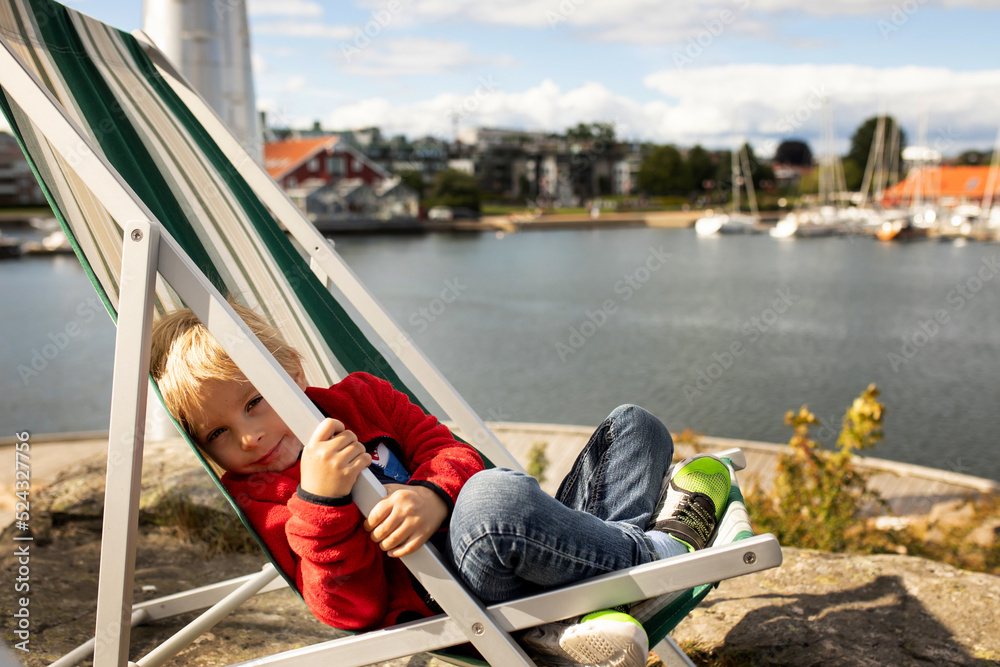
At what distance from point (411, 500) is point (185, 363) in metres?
0.60

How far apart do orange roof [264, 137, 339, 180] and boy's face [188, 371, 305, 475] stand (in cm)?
4400

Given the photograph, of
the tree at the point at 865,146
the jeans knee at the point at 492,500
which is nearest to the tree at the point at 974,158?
the tree at the point at 865,146

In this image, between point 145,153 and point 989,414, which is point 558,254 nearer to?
point 989,414

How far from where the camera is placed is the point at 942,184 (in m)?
55.4

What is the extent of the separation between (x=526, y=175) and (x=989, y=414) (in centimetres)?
6070

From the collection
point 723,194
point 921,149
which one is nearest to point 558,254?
point 921,149

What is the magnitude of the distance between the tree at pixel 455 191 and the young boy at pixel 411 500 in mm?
50727

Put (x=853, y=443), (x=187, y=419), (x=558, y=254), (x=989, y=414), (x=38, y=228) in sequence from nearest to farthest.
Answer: (x=187, y=419) → (x=853, y=443) → (x=989, y=414) → (x=558, y=254) → (x=38, y=228)

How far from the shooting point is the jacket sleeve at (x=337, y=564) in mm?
1401

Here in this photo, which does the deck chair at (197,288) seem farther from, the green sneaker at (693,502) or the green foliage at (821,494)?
the green foliage at (821,494)

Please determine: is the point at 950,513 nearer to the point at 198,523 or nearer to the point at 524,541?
the point at 198,523

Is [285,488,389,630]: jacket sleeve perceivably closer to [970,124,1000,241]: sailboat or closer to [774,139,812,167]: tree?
[970,124,1000,241]: sailboat

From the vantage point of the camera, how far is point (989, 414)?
37.6 feet

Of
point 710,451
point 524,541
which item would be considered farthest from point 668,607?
point 710,451
